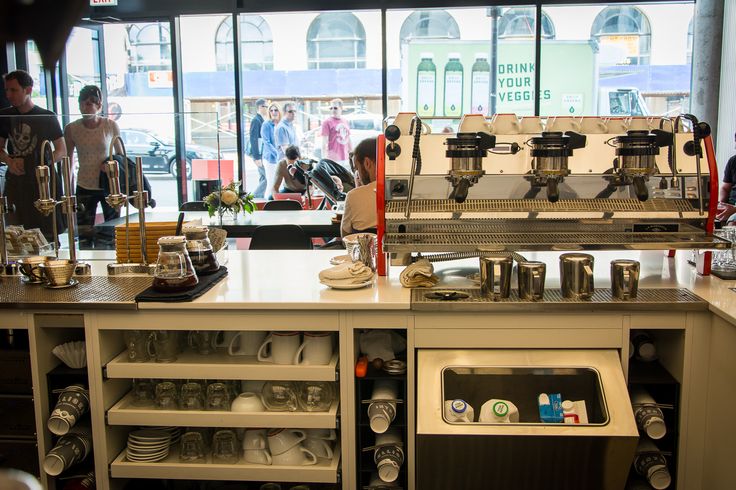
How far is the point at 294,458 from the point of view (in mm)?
2459

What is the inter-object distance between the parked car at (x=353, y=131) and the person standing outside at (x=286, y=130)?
14 centimetres

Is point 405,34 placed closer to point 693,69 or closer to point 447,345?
point 693,69

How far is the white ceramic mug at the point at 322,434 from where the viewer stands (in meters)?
2.49

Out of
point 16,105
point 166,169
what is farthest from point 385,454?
point 16,105

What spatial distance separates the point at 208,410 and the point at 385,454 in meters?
0.61

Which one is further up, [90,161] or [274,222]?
[90,161]

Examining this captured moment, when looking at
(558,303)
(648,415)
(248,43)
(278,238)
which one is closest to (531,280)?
(558,303)

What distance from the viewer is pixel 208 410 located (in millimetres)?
2459

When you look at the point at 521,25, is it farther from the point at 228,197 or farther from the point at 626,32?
the point at 228,197

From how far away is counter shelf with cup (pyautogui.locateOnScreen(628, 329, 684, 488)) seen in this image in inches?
94.1

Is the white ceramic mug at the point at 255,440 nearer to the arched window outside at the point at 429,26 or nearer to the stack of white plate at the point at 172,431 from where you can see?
the stack of white plate at the point at 172,431

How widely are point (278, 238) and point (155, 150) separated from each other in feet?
2.55

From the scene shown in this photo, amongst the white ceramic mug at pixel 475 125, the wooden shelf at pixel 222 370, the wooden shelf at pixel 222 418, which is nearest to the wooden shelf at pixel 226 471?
the wooden shelf at pixel 222 418

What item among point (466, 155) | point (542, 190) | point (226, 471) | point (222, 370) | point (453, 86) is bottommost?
point (226, 471)
